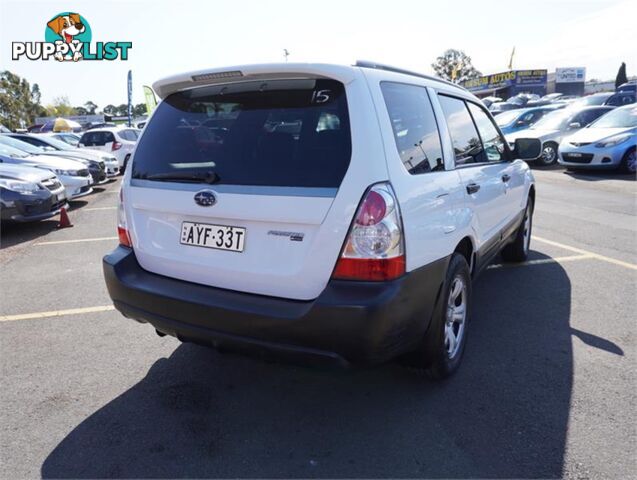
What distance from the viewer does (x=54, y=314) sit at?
424 centimetres

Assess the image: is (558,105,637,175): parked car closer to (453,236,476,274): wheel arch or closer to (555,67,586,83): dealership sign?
(453,236,476,274): wheel arch

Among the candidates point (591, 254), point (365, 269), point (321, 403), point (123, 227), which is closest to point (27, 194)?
point (123, 227)

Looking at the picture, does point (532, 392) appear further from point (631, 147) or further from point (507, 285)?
point (631, 147)

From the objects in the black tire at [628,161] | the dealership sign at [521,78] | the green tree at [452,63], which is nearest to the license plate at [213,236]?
the black tire at [628,161]

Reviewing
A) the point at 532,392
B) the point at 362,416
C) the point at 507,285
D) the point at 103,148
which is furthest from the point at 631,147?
the point at 103,148

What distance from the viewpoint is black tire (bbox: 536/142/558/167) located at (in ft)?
49.1

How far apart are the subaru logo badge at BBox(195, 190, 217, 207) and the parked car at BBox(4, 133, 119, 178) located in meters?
11.3

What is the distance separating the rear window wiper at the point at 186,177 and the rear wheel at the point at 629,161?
12805mm

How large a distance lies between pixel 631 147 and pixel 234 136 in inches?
503

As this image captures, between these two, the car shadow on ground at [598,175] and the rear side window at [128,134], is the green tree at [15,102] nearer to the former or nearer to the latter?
the rear side window at [128,134]

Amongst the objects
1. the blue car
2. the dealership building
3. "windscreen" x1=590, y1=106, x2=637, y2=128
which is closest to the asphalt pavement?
"windscreen" x1=590, y1=106, x2=637, y2=128

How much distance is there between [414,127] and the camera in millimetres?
2756

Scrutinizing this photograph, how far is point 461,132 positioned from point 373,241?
1.69m

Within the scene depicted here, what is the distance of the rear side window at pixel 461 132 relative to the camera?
131 inches
